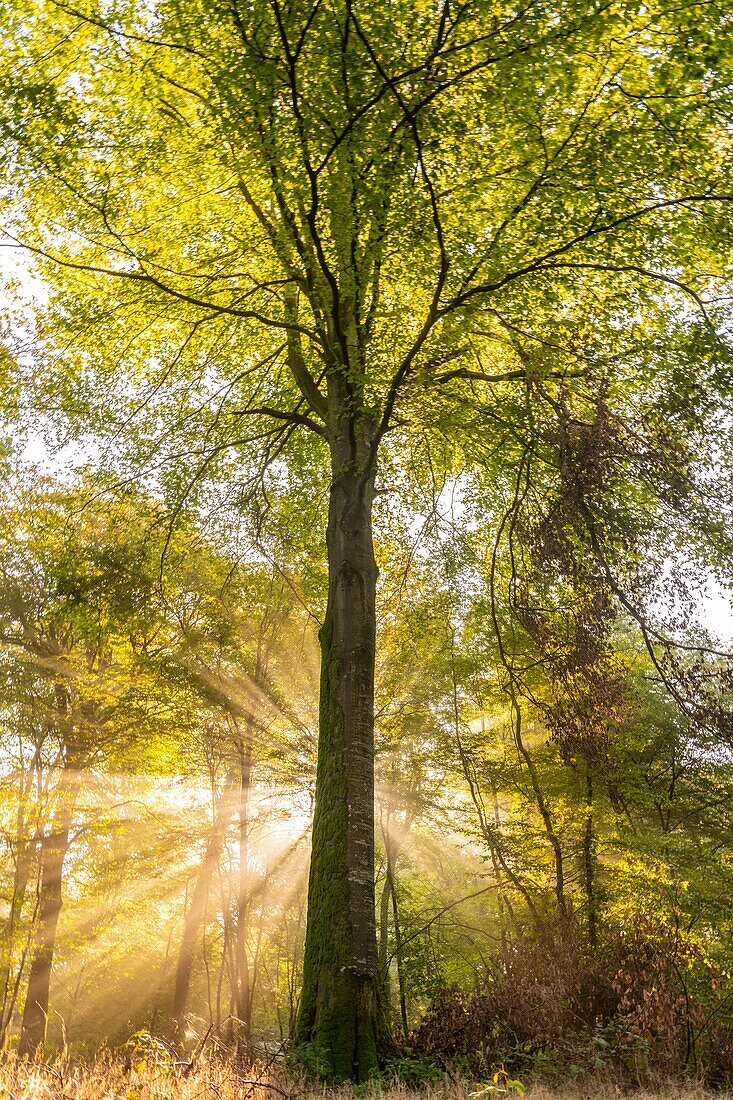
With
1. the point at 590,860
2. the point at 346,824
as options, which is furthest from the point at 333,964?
the point at 590,860

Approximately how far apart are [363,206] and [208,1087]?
22.1 ft

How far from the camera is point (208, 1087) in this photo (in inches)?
171

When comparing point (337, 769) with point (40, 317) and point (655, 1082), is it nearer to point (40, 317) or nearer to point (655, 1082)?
point (655, 1082)

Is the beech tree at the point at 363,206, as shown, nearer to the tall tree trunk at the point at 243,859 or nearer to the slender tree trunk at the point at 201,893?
the tall tree trunk at the point at 243,859

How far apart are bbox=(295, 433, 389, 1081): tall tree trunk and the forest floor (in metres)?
0.73

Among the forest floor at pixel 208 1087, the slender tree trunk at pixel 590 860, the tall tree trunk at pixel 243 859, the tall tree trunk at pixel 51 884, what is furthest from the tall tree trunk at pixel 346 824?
the tall tree trunk at pixel 51 884

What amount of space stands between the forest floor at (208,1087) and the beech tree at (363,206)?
97 cm

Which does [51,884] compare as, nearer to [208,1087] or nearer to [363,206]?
[208,1087]

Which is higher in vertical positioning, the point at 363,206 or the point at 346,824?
the point at 363,206

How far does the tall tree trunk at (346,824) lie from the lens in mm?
6371

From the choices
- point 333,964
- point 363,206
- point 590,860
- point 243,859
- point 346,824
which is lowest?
point 243,859

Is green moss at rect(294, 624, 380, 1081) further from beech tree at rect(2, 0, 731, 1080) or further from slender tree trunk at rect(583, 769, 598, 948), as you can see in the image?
slender tree trunk at rect(583, 769, 598, 948)

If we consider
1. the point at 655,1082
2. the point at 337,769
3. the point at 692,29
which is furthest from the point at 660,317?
the point at 655,1082

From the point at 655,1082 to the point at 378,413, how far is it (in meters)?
6.53
